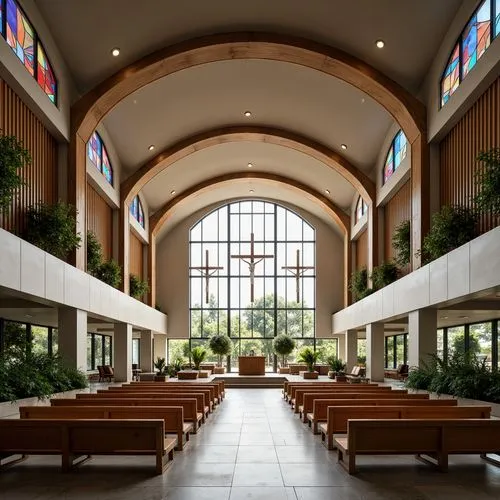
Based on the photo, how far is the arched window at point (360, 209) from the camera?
26.4 metres

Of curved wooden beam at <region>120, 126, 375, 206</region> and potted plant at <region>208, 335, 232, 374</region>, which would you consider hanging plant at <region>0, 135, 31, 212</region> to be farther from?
potted plant at <region>208, 335, 232, 374</region>

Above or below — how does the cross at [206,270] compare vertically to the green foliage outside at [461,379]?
above

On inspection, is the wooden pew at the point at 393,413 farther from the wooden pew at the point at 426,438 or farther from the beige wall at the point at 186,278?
the beige wall at the point at 186,278

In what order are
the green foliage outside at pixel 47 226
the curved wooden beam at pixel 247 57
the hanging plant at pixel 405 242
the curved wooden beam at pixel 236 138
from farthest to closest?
the curved wooden beam at pixel 236 138 < the hanging plant at pixel 405 242 < the curved wooden beam at pixel 247 57 < the green foliage outside at pixel 47 226

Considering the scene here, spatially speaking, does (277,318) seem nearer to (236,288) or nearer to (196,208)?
(236,288)

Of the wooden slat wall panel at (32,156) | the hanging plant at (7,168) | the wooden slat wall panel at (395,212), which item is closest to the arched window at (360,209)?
the wooden slat wall panel at (395,212)

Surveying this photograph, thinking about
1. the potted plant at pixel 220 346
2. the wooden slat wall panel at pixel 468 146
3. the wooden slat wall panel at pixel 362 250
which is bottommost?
the potted plant at pixel 220 346

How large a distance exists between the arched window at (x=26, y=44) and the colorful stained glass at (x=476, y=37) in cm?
886

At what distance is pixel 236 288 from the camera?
3375cm

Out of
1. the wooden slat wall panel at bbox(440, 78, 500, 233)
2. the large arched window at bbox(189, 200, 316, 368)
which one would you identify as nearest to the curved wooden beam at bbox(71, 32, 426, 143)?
the wooden slat wall panel at bbox(440, 78, 500, 233)

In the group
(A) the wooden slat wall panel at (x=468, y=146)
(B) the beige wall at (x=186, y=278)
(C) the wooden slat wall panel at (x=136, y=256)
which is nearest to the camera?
(A) the wooden slat wall panel at (x=468, y=146)

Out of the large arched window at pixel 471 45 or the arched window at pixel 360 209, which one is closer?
the large arched window at pixel 471 45

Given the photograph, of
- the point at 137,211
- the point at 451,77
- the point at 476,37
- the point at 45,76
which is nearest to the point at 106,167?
the point at 137,211

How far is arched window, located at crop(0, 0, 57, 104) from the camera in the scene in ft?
40.9
